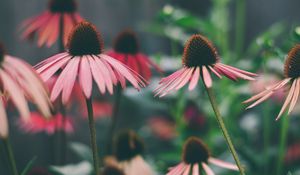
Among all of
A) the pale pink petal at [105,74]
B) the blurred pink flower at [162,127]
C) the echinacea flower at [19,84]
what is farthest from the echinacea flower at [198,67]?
the blurred pink flower at [162,127]

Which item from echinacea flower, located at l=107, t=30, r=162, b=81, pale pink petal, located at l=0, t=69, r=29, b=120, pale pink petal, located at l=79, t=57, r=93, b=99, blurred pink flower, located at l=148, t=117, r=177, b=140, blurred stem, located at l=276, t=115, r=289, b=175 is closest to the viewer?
pale pink petal, located at l=0, t=69, r=29, b=120

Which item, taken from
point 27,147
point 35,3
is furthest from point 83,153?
point 35,3

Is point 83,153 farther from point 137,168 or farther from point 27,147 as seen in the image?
point 27,147

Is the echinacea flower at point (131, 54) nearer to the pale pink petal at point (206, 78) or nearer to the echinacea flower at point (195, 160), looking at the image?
the echinacea flower at point (195, 160)

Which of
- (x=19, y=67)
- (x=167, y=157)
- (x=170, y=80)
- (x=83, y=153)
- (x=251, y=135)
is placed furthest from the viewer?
(x=251, y=135)

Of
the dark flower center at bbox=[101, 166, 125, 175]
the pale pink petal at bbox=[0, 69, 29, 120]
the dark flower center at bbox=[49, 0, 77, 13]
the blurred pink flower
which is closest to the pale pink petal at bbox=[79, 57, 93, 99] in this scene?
the pale pink petal at bbox=[0, 69, 29, 120]

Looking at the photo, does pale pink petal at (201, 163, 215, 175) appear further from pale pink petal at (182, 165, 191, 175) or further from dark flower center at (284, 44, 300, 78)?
dark flower center at (284, 44, 300, 78)

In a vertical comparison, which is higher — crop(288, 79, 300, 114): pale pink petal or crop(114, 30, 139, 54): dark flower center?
crop(288, 79, 300, 114): pale pink petal
